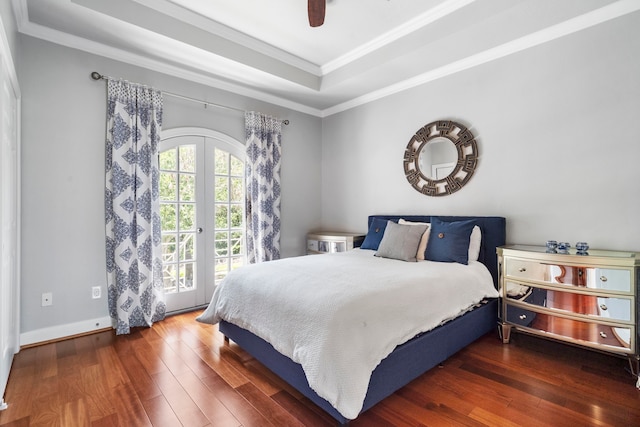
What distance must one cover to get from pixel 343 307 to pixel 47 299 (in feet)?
8.76

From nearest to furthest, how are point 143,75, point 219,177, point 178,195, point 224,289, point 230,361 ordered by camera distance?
1. point 230,361
2. point 224,289
3. point 143,75
4. point 178,195
5. point 219,177

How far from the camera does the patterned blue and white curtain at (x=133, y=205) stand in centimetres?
→ 295

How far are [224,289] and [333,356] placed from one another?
1.29m

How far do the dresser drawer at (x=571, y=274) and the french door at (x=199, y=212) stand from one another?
3.01 m

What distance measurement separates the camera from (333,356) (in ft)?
5.09

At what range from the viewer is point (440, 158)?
3486mm

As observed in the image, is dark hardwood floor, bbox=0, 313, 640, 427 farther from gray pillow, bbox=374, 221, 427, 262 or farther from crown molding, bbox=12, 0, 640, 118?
crown molding, bbox=12, 0, 640, 118

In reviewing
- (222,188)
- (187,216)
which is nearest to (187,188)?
(187,216)

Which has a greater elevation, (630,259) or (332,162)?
(332,162)

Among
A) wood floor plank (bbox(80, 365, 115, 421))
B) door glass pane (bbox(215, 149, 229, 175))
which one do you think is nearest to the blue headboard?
door glass pane (bbox(215, 149, 229, 175))

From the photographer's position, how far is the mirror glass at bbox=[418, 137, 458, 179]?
11.2 ft

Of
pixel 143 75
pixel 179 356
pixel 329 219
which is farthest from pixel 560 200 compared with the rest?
pixel 143 75

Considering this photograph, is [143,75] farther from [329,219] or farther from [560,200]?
[560,200]

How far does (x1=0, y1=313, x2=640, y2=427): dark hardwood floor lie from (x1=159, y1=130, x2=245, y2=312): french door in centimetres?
100
